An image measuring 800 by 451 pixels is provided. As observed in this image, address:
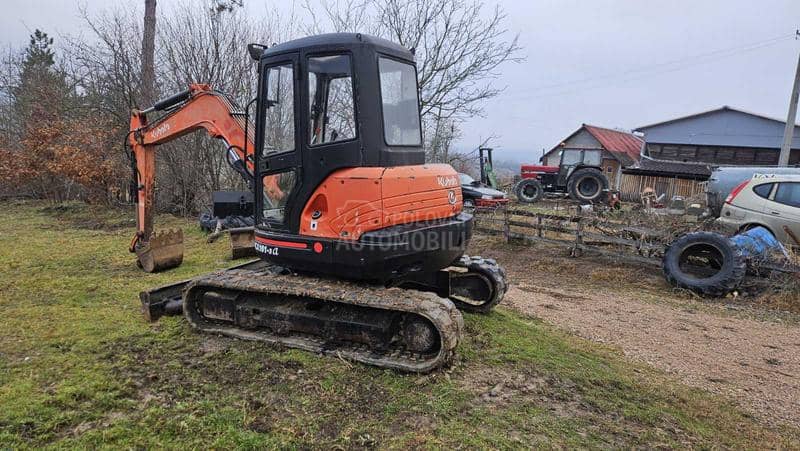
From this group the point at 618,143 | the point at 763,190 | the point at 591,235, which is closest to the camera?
the point at 763,190

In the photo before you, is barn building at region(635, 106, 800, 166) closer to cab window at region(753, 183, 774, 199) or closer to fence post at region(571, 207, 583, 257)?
cab window at region(753, 183, 774, 199)

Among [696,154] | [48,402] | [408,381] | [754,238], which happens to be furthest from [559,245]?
[696,154]

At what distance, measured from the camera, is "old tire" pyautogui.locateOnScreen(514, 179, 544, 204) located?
20703mm

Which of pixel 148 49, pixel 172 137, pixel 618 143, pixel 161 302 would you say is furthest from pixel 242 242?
pixel 618 143

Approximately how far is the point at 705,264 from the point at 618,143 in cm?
3087

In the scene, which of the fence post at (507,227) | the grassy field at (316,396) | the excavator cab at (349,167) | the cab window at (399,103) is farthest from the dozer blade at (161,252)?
the fence post at (507,227)

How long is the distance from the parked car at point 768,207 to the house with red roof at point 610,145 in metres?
23.1

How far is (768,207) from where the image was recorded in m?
8.33

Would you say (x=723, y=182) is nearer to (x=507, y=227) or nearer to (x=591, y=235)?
(x=591, y=235)

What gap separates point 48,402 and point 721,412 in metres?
4.76

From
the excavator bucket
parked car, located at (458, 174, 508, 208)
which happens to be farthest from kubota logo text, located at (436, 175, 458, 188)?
parked car, located at (458, 174, 508, 208)

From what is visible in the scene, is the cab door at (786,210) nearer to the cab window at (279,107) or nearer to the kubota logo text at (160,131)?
the cab window at (279,107)

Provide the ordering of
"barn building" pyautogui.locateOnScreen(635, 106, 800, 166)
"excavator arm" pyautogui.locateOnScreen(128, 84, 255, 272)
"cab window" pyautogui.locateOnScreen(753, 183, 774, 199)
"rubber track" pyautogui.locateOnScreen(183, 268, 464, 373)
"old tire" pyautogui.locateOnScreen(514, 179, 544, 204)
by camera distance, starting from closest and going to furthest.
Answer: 1. "rubber track" pyautogui.locateOnScreen(183, 268, 464, 373)
2. "excavator arm" pyautogui.locateOnScreen(128, 84, 255, 272)
3. "cab window" pyautogui.locateOnScreen(753, 183, 774, 199)
4. "old tire" pyautogui.locateOnScreen(514, 179, 544, 204)
5. "barn building" pyautogui.locateOnScreen(635, 106, 800, 166)

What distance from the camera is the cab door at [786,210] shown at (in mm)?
8055
